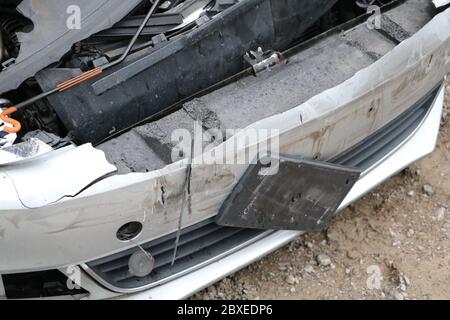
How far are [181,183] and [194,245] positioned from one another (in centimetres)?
39

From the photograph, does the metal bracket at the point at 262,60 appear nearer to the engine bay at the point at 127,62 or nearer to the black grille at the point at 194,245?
the engine bay at the point at 127,62

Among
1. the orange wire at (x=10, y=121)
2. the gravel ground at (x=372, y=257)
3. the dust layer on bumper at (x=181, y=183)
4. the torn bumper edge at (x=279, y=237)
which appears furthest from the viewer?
the gravel ground at (x=372, y=257)

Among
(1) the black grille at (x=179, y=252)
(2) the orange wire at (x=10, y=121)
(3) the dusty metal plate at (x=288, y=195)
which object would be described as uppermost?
(2) the orange wire at (x=10, y=121)

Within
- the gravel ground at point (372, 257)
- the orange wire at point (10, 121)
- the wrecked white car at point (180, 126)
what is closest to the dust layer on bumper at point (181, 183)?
the wrecked white car at point (180, 126)

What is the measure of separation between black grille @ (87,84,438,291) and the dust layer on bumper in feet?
0.22

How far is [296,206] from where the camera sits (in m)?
2.35

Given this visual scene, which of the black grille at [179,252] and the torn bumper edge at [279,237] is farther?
the torn bumper edge at [279,237]

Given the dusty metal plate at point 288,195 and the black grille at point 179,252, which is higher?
the dusty metal plate at point 288,195

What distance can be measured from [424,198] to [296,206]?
1032 mm

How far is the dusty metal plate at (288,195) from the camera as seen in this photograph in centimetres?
213

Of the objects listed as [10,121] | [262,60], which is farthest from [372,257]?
[10,121]

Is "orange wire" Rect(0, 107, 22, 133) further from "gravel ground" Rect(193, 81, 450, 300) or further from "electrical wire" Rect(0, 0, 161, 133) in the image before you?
"gravel ground" Rect(193, 81, 450, 300)

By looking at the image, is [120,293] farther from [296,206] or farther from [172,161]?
[296,206]
